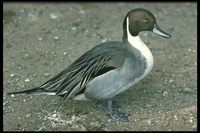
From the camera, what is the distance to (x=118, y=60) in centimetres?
435

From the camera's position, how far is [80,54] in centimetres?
575

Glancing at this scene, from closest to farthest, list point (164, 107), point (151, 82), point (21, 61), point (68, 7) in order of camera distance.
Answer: point (164, 107) → point (151, 82) → point (21, 61) → point (68, 7)

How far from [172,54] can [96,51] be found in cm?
148

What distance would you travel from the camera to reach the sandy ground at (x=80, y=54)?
4.50 meters

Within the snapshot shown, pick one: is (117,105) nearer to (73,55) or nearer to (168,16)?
(73,55)

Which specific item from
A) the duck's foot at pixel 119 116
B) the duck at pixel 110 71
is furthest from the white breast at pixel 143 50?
the duck's foot at pixel 119 116

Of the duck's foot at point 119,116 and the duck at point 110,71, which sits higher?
the duck at point 110,71

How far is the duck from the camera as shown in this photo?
433 centimetres

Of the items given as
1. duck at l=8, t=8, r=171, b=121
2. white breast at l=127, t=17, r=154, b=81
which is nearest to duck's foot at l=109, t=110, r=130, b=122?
duck at l=8, t=8, r=171, b=121

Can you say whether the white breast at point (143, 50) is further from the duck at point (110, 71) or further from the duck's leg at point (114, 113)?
the duck's leg at point (114, 113)

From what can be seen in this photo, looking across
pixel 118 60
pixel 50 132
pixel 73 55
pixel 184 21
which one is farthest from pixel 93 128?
pixel 184 21

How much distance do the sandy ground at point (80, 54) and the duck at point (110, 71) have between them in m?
0.27

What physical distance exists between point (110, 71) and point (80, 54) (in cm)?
149

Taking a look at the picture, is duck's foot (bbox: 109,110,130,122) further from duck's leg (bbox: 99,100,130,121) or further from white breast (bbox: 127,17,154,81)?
white breast (bbox: 127,17,154,81)
